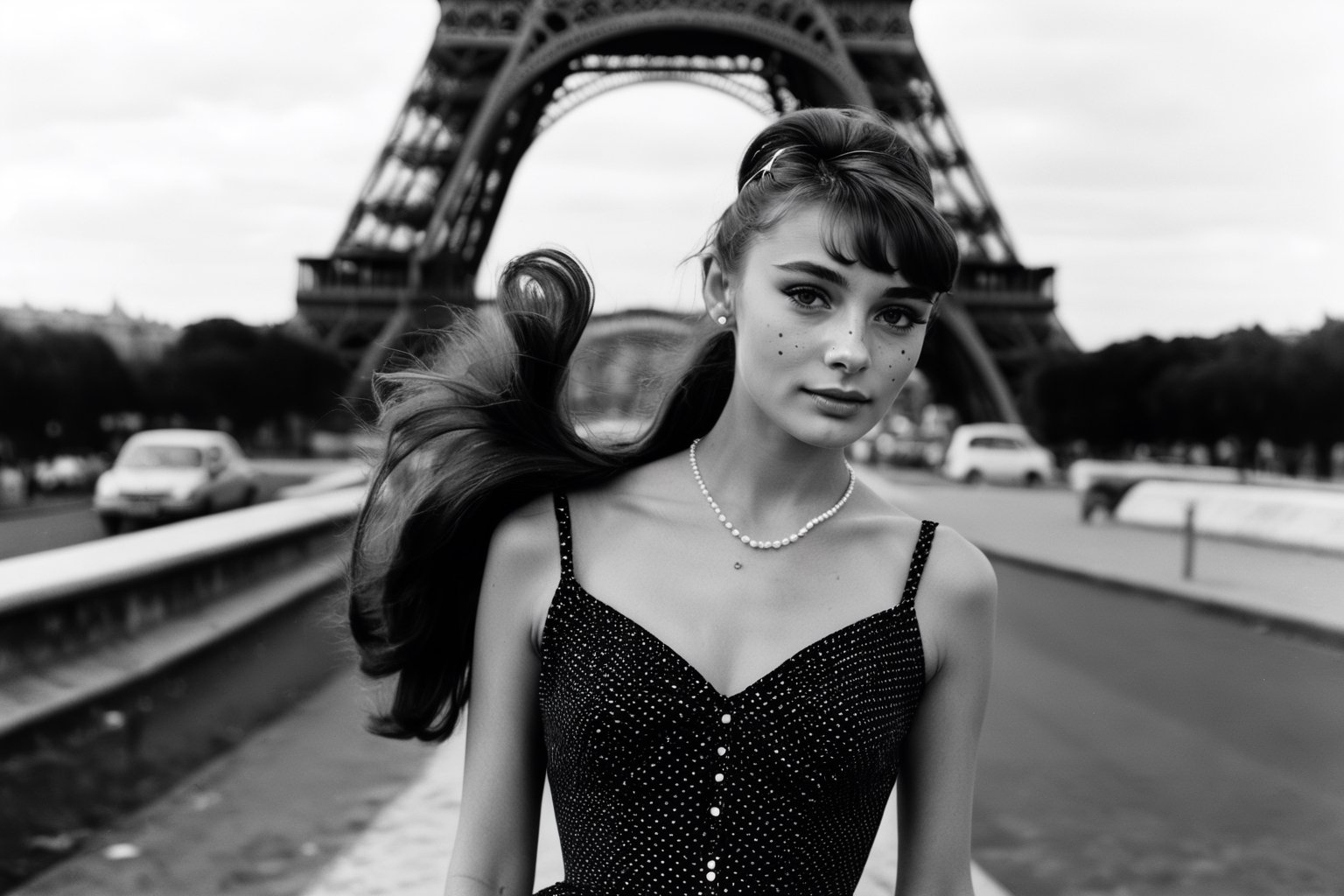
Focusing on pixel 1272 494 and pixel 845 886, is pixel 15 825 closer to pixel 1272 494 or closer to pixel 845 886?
pixel 845 886

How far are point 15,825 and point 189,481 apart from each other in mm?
14631

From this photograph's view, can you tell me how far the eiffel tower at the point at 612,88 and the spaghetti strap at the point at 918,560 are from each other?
113 feet

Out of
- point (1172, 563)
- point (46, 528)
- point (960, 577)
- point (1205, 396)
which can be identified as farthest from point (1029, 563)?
point (1205, 396)

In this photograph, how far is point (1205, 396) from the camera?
36094 millimetres

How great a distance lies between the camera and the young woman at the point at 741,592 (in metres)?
1.78

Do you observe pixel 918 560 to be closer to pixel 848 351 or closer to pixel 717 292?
pixel 848 351

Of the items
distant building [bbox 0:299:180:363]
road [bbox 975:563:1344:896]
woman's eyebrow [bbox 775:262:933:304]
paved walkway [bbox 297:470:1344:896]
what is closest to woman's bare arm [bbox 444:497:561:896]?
woman's eyebrow [bbox 775:262:933:304]

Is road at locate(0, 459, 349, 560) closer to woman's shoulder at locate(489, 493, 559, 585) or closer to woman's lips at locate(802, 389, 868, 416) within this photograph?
woman's shoulder at locate(489, 493, 559, 585)

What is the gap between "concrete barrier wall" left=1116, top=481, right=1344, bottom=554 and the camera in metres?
13.3

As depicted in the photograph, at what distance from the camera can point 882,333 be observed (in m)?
1.82

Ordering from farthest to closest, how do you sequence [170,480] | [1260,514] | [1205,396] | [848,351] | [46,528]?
[1205,396] < [46,528] < [170,480] < [1260,514] < [848,351]

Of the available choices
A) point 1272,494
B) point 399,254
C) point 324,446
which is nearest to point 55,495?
point 399,254

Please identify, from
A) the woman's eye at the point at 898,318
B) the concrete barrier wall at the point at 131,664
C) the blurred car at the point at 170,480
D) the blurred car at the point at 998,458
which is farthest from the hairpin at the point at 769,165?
the blurred car at the point at 998,458

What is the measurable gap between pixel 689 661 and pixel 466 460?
44cm
